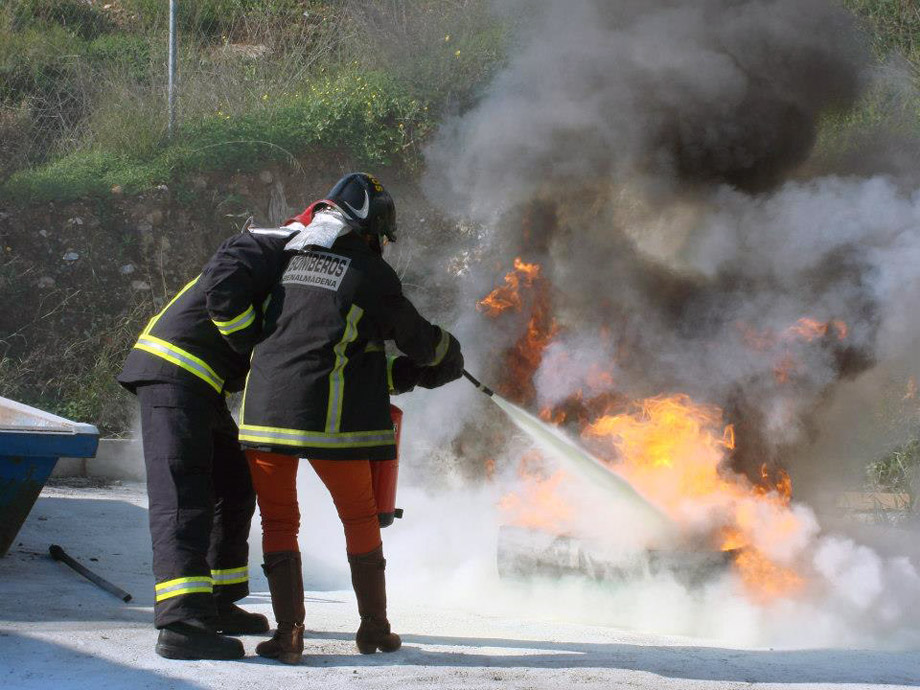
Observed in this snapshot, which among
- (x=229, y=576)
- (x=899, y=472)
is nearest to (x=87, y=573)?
(x=229, y=576)

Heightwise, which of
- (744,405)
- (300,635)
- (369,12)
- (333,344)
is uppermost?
(369,12)

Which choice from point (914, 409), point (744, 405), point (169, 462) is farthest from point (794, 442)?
point (169, 462)

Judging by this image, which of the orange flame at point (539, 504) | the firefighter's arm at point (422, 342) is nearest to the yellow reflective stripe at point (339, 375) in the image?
the firefighter's arm at point (422, 342)

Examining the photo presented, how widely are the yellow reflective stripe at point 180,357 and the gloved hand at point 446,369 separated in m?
0.80

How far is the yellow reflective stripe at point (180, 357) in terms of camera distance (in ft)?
12.1

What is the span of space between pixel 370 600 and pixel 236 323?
3.74 feet

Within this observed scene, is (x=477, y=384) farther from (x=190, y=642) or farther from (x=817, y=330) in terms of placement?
(x=817, y=330)

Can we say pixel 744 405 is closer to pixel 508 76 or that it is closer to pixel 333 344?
pixel 333 344

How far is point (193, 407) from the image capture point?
12.0 ft

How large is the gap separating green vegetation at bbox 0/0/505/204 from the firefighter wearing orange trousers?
6.40m

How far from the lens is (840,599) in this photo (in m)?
4.66

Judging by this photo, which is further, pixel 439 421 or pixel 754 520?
pixel 439 421

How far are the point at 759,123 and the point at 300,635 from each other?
389 cm

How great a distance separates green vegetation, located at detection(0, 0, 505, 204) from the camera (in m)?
10.2
